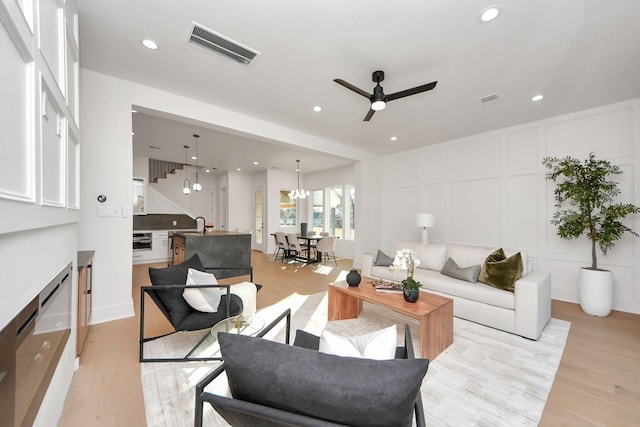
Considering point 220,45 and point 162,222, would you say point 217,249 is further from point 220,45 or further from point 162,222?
point 220,45

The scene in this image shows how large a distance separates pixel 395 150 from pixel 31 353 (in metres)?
6.24

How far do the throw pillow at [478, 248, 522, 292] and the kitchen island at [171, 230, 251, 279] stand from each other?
3.72 m

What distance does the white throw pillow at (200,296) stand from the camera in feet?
7.16

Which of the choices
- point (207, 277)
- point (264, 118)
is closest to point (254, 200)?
point (264, 118)

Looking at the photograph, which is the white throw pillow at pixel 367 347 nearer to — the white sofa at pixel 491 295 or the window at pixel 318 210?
the white sofa at pixel 491 295

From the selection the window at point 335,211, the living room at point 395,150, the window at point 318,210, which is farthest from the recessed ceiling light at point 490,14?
the window at point 318,210

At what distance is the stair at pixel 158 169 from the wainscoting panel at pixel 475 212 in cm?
810

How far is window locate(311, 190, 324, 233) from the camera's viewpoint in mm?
8969

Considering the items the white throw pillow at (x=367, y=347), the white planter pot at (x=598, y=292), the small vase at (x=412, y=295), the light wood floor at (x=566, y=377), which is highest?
the white throw pillow at (x=367, y=347)

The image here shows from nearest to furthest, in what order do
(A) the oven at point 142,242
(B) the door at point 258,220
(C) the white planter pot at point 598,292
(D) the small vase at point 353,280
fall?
1. (D) the small vase at point 353,280
2. (C) the white planter pot at point 598,292
3. (A) the oven at point 142,242
4. (B) the door at point 258,220

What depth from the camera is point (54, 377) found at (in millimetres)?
1400

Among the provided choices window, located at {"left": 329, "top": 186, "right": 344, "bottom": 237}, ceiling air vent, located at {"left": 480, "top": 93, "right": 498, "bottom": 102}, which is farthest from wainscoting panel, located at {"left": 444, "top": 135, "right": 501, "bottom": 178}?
window, located at {"left": 329, "top": 186, "right": 344, "bottom": 237}

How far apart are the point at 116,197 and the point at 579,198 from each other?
5.91 meters

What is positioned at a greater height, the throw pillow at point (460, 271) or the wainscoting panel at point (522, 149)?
the wainscoting panel at point (522, 149)
